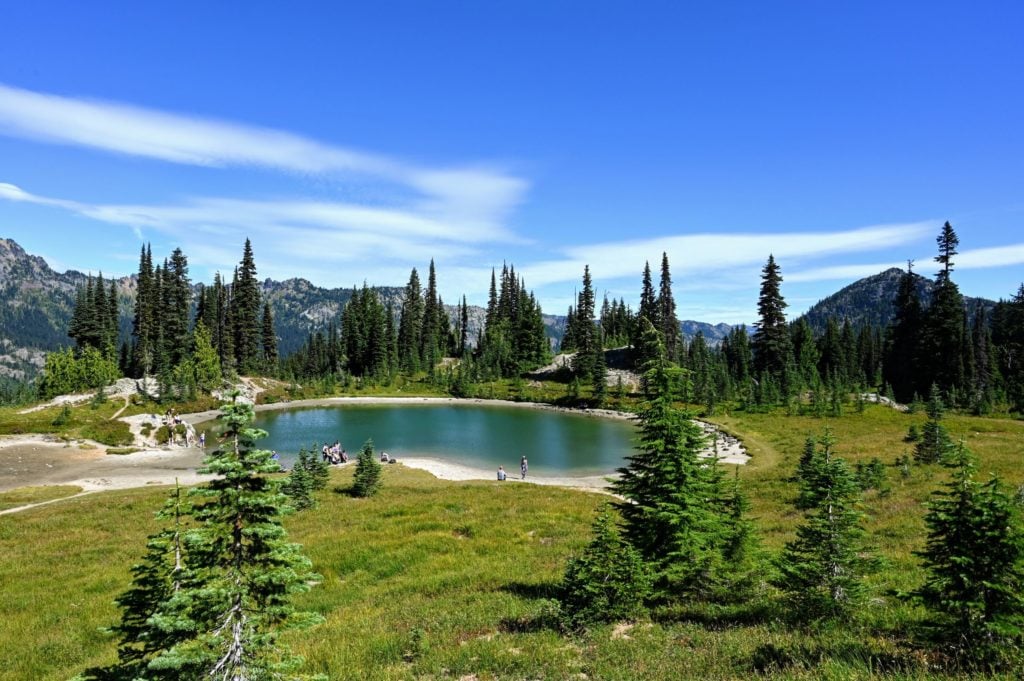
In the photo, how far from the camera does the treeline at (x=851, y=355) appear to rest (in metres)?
73.9

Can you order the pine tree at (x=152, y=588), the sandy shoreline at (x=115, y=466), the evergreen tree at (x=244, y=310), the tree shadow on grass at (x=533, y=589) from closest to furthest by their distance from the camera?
the pine tree at (x=152, y=588)
the tree shadow on grass at (x=533, y=589)
the sandy shoreline at (x=115, y=466)
the evergreen tree at (x=244, y=310)

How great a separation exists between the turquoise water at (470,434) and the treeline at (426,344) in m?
26.1

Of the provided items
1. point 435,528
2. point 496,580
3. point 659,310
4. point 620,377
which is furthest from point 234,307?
point 496,580

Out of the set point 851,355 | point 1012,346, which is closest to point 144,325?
point 851,355

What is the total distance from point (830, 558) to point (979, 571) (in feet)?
10.7

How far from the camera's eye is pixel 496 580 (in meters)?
18.1

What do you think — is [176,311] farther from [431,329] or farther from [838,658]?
[838,658]

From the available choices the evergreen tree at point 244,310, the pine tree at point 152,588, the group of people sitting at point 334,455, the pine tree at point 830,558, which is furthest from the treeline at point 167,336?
the pine tree at point 830,558

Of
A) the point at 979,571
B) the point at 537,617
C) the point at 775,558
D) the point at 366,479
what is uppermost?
the point at 979,571

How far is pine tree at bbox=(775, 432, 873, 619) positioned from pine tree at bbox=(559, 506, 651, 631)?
10.3ft

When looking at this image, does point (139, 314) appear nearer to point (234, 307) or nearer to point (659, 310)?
point (234, 307)

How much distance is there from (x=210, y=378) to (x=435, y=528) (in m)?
83.1

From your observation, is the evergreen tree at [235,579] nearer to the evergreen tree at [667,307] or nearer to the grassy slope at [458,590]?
the grassy slope at [458,590]

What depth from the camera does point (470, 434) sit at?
72.4m
